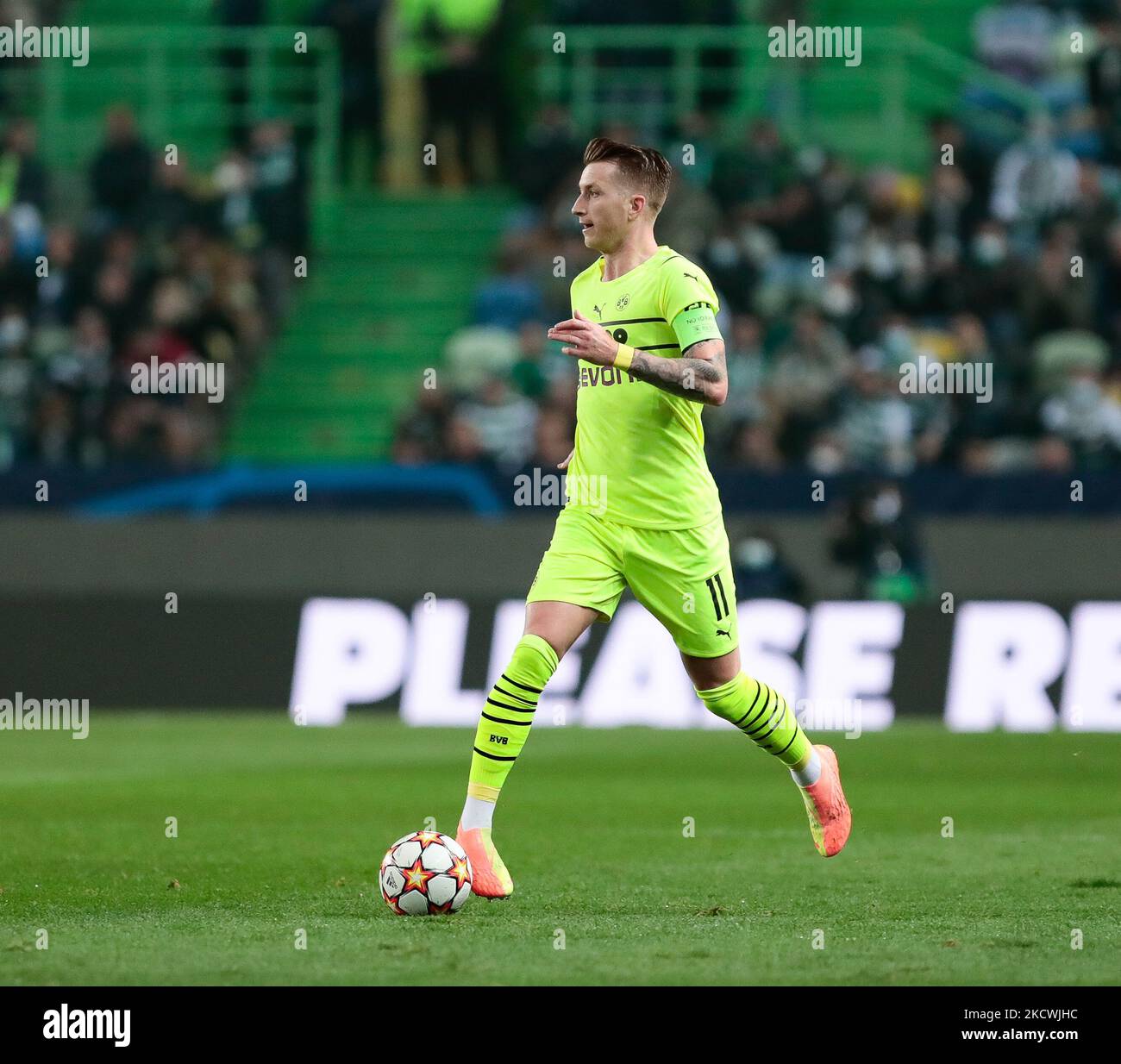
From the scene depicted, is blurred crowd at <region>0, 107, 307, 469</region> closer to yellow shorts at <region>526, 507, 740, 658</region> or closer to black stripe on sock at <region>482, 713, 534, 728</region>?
yellow shorts at <region>526, 507, 740, 658</region>

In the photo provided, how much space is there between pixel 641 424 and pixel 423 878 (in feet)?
6.11

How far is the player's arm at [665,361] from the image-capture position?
748cm

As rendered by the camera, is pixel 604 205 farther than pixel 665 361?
Yes

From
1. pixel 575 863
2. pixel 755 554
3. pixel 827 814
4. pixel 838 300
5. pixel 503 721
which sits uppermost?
pixel 838 300

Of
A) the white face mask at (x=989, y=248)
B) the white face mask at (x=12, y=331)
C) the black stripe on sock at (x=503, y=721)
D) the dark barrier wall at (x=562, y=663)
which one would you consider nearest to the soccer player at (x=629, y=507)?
the black stripe on sock at (x=503, y=721)

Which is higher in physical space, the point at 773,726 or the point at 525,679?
the point at 525,679

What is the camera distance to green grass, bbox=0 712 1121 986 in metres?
6.46

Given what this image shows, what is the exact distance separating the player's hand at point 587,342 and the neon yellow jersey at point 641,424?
1.27 feet

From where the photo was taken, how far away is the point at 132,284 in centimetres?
2122

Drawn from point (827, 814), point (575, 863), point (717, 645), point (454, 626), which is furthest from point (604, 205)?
point (454, 626)

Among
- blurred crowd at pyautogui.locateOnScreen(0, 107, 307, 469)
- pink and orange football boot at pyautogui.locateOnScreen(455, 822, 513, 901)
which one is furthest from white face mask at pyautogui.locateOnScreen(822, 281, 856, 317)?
pink and orange football boot at pyautogui.locateOnScreen(455, 822, 513, 901)

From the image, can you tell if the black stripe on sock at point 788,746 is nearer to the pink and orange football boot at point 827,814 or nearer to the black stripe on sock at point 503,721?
the pink and orange football boot at point 827,814

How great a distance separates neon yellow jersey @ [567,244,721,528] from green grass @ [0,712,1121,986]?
1447 mm

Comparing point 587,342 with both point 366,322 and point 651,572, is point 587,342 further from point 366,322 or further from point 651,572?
point 366,322
